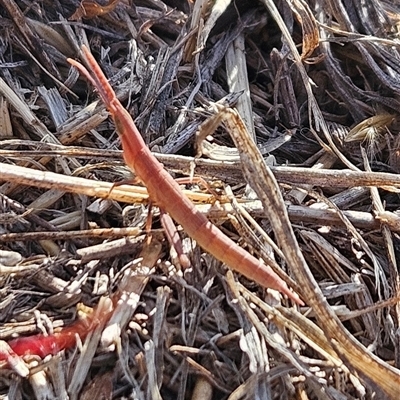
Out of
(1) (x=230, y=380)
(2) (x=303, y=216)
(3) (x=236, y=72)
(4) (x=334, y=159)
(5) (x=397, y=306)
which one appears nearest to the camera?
(1) (x=230, y=380)

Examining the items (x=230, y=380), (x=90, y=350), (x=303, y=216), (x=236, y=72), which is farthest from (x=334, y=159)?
(x=90, y=350)

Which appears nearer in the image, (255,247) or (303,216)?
(255,247)

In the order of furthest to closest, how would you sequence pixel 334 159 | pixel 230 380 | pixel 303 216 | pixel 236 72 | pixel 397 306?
pixel 236 72 → pixel 334 159 → pixel 303 216 → pixel 397 306 → pixel 230 380

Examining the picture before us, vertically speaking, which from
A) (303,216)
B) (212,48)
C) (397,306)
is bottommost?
(397,306)

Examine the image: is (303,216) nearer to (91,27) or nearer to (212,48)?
(212,48)

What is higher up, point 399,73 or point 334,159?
point 399,73

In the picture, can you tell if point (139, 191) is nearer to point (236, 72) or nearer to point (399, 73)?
point (236, 72)

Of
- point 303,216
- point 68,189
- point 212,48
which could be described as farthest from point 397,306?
point 212,48
